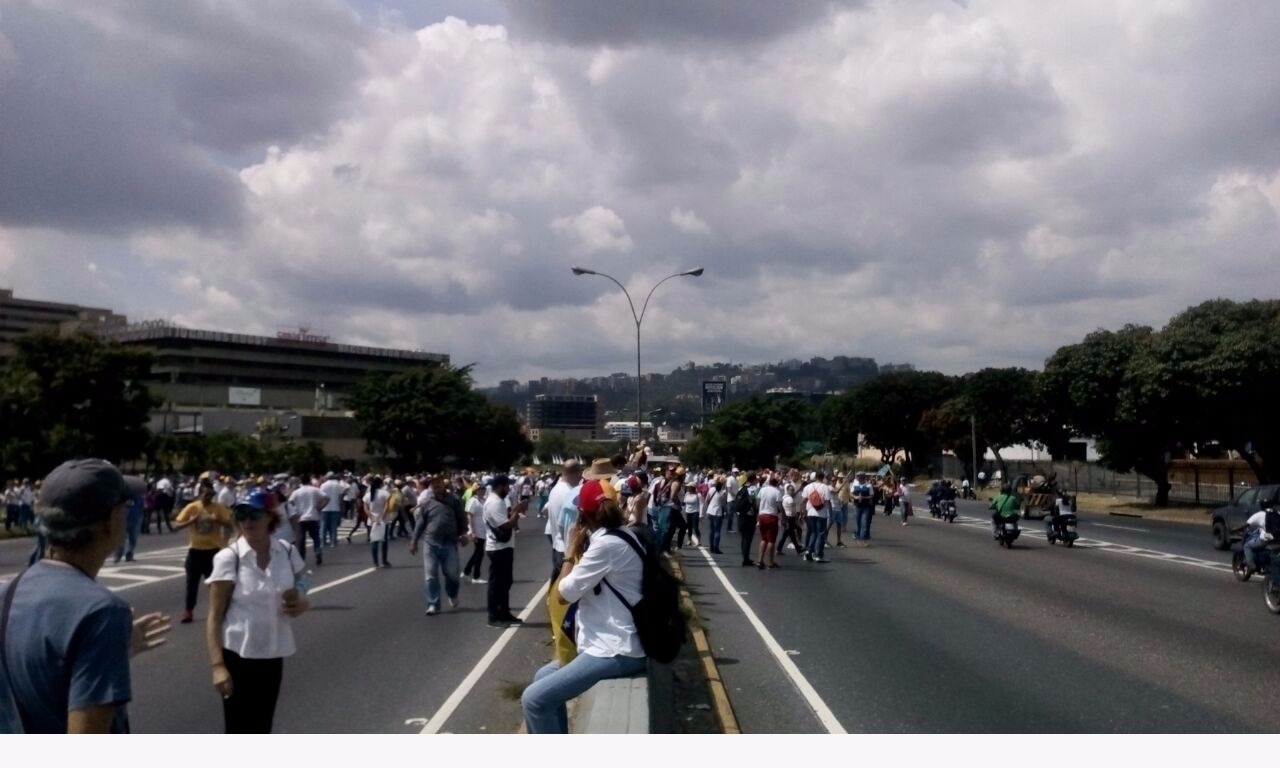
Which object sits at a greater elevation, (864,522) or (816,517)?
(816,517)

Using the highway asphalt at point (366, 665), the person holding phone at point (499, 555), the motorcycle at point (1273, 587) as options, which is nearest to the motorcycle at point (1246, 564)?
the motorcycle at point (1273, 587)

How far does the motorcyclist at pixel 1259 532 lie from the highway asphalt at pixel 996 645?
1.89 feet

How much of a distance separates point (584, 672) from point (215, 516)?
9274 mm

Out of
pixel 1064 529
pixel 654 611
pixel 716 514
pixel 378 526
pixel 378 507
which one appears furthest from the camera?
pixel 1064 529

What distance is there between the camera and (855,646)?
1189 centimetres

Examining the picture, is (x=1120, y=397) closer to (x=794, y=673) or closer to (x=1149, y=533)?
(x=1149, y=533)

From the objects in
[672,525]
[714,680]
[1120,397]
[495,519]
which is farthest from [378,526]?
[1120,397]

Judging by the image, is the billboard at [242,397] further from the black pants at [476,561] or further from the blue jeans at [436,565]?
the blue jeans at [436,565]

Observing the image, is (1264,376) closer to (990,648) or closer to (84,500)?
(990,648)

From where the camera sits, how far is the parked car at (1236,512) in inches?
947

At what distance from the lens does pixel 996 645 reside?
39.3ft

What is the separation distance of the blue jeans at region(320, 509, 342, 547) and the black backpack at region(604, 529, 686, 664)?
20141 millimetres

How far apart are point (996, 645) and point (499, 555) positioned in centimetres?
557
